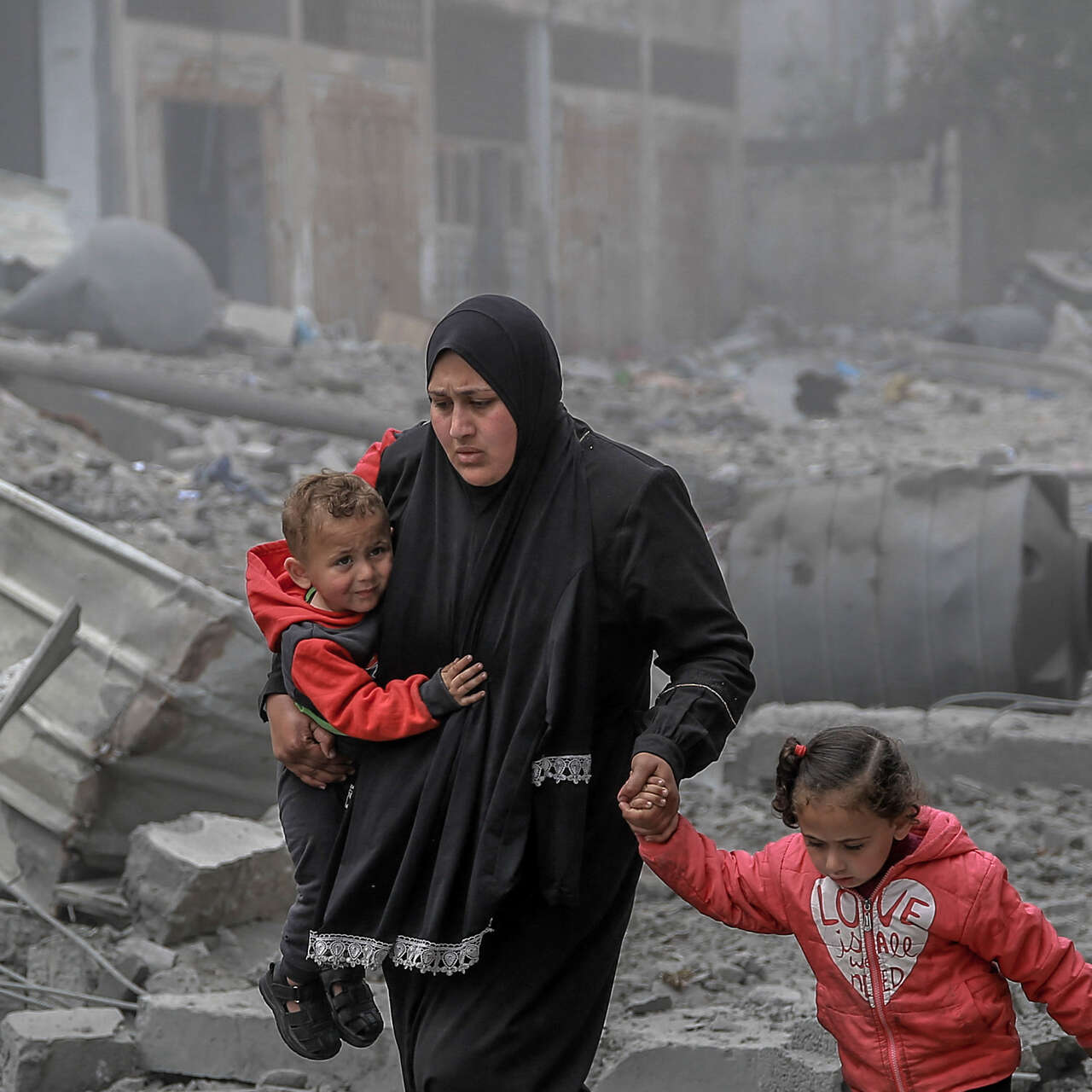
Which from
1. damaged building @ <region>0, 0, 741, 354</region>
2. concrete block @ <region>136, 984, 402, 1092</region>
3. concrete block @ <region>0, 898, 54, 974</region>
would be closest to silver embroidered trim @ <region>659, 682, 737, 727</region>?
concrete block @ <region>136, 984, 402, 1092</region>

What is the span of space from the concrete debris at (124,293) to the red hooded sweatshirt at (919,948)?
10.8m

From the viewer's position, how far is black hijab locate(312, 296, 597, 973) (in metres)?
1.92

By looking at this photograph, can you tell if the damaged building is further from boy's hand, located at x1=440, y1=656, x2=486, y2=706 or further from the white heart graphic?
the white heart graphic

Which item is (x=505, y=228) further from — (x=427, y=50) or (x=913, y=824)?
(x=913, y=824)

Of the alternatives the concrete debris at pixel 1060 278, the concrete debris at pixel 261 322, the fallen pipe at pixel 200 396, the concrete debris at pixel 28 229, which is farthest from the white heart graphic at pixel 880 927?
the concrete debris at pixel 1060 278

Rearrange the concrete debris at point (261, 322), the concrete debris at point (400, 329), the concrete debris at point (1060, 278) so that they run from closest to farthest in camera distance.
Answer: the concrete debris at point (261, 322)
the concrete debris at point (400, 329)
the concrete debris at point (1060, 278)

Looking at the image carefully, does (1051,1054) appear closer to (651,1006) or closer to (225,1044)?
(651,1006)

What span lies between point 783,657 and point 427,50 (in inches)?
508

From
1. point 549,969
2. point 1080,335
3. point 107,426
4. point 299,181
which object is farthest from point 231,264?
point 549,969

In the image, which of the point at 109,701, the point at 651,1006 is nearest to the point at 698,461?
the point at 109,701

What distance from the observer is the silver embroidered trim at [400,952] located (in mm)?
1928

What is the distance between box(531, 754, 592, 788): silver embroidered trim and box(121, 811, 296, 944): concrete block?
178 centimetres

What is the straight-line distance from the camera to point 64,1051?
9.86ft

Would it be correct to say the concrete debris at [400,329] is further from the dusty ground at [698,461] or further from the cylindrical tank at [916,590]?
the cylindrical tank at [916,590]
